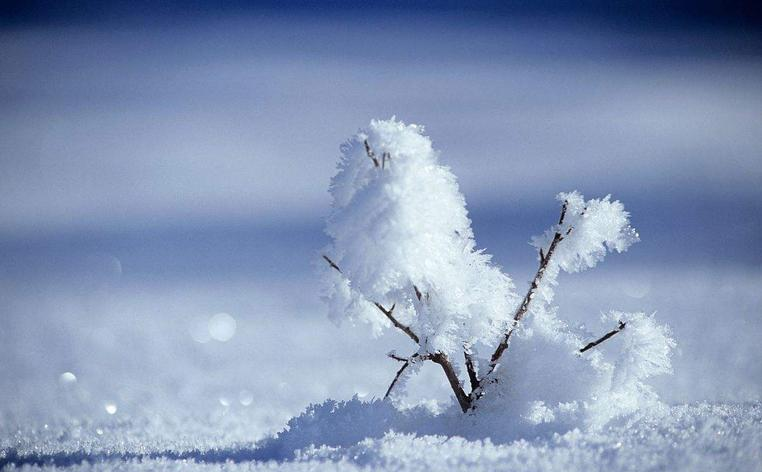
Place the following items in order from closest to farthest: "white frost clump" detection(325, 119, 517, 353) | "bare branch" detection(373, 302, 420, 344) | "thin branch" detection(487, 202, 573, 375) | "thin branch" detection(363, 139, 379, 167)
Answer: "white frost clump" detection(325, 119, 517, 353) < "thin branch" detection(363, 139, 379, 167) < "bare branch" detection(373, 302, 420, 344) < "thin branch" detection(487, 202, 573, 375)

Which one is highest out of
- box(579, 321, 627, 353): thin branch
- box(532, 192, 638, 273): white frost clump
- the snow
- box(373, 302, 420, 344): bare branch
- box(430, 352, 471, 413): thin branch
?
box(532, 192, 638, 273): white frost clump

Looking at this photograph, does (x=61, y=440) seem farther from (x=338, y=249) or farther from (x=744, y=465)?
(x=744, y=465)

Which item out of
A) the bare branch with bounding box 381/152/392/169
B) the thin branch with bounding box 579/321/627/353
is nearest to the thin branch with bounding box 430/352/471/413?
the thin branch with bounding box 579/321/627/353

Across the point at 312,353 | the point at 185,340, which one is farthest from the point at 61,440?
the point at 185,340

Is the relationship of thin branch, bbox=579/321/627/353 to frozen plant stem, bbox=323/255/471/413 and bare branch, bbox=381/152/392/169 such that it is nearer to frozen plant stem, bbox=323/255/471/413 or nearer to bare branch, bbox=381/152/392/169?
frozen plant stem, bbox=323/255/471/413

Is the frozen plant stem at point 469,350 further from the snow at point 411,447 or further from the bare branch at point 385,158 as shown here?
the bare branch at point 385,158

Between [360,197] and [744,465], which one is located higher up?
[360,197]

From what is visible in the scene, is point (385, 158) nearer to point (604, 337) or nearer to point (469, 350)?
point (469, 350)
